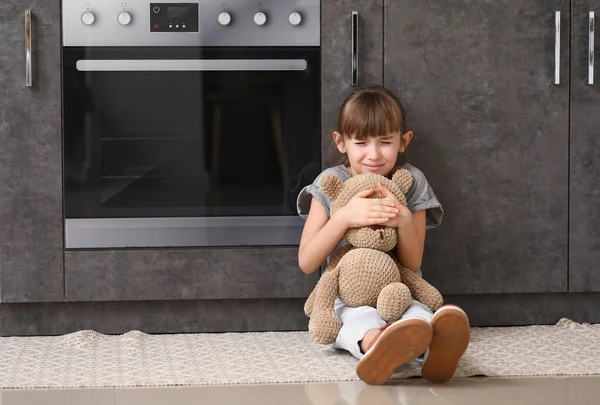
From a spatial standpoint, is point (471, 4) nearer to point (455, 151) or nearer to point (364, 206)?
point (455, 151)

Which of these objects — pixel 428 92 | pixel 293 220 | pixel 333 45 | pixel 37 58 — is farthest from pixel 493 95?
pixel 37 58

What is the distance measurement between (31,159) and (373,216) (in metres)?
0.94

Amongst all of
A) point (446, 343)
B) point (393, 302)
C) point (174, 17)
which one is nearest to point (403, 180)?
point (393, 302)

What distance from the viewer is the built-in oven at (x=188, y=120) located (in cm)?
255

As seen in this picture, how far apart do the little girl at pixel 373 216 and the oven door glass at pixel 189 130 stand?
13cm

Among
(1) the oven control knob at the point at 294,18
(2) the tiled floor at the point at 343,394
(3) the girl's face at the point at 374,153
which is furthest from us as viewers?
(1) the oven control knob at the point at 294,18

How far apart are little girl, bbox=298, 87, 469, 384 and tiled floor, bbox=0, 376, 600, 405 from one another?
5cm

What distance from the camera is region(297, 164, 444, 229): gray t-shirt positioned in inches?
98.3

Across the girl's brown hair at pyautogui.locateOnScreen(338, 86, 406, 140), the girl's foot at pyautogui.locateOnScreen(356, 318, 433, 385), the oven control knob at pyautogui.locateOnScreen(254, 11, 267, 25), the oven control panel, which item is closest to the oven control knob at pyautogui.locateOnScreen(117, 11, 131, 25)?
the oven control panel

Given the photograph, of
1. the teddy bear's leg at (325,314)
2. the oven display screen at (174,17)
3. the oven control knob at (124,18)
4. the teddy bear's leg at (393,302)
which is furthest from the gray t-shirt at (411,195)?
the oven control knob at (124,18)

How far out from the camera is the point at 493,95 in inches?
104

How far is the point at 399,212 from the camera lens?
92.4 inches

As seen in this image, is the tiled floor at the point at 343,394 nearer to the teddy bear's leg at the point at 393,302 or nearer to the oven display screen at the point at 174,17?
the teddy bear's leg at the point at 393,302

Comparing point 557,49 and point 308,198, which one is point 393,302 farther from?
point 557,49
